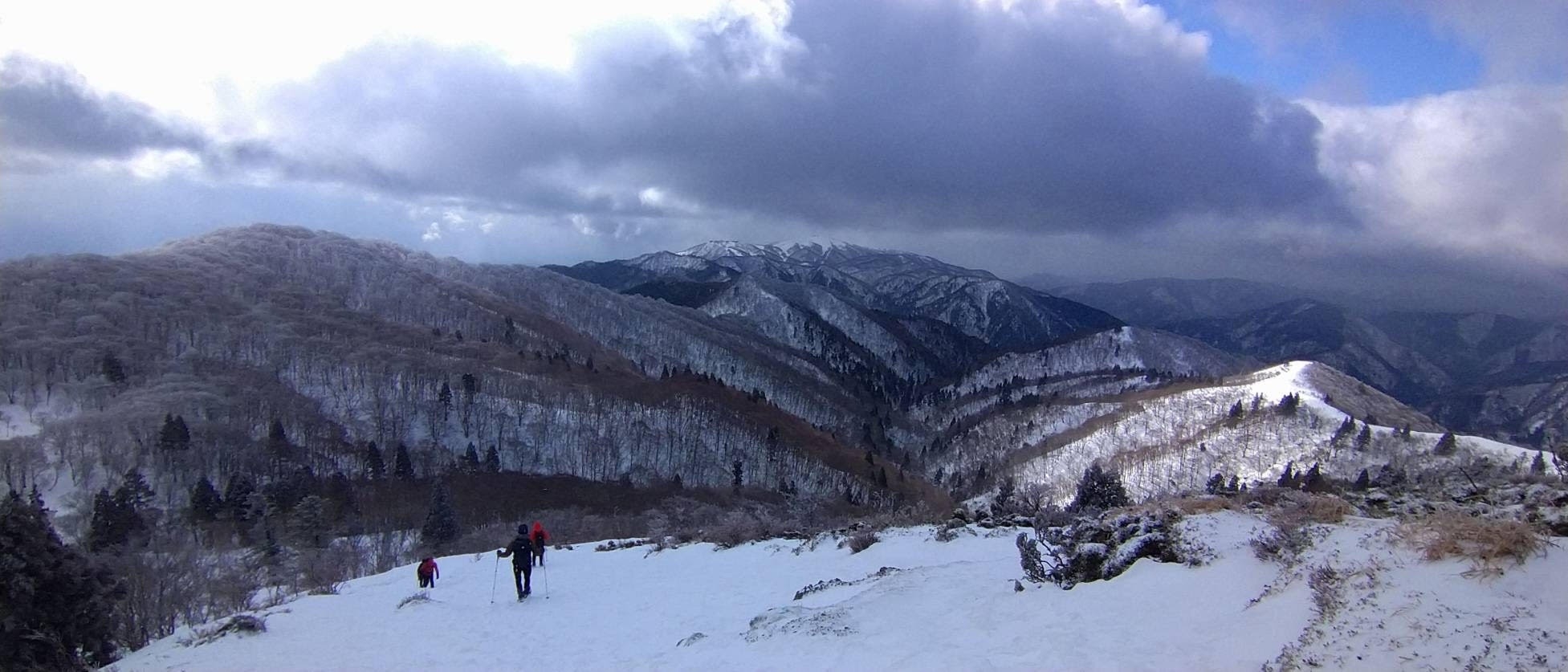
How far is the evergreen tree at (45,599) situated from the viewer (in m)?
17.6

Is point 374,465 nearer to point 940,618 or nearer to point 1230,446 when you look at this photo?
point 940,618

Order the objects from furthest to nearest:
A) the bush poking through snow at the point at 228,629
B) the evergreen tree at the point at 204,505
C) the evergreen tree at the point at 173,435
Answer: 1. the evergreen tree at the point at 173,435
2. the evergreen tree at the point at 204,505
3. the bush poking through snow at the point at 228,629

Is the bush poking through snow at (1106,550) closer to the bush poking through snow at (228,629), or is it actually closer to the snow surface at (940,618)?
the snow surface at (940,618)

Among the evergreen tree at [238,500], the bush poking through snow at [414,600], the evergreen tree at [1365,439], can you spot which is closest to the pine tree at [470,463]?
the evergreen tree at [238,500]

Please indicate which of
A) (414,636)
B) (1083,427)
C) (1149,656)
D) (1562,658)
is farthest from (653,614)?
(1083,427)

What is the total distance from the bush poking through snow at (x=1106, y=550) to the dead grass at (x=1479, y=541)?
397 cm

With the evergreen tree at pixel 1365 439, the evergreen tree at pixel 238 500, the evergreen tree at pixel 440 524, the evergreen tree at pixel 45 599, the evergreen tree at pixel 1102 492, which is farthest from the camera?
the evergreen tree at pixel 1365 439

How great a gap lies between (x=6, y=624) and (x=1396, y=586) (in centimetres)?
2879

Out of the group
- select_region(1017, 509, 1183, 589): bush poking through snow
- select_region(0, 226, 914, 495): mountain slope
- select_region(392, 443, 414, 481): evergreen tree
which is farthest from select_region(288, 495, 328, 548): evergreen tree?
select_region(1017, 509, 1183, 589): bush poking through snow

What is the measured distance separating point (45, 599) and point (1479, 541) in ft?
99.8

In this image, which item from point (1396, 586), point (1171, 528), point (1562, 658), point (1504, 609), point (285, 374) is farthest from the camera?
point (285, 374)

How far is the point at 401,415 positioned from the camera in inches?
5172

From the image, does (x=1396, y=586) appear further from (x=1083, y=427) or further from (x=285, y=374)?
(x=1083, y=427)

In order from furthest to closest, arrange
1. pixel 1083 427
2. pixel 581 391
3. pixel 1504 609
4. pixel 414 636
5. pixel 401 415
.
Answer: pixel 1083 427, pixel 581 391, pixel 401 415, pixel 414 636, pixel 1504 609
